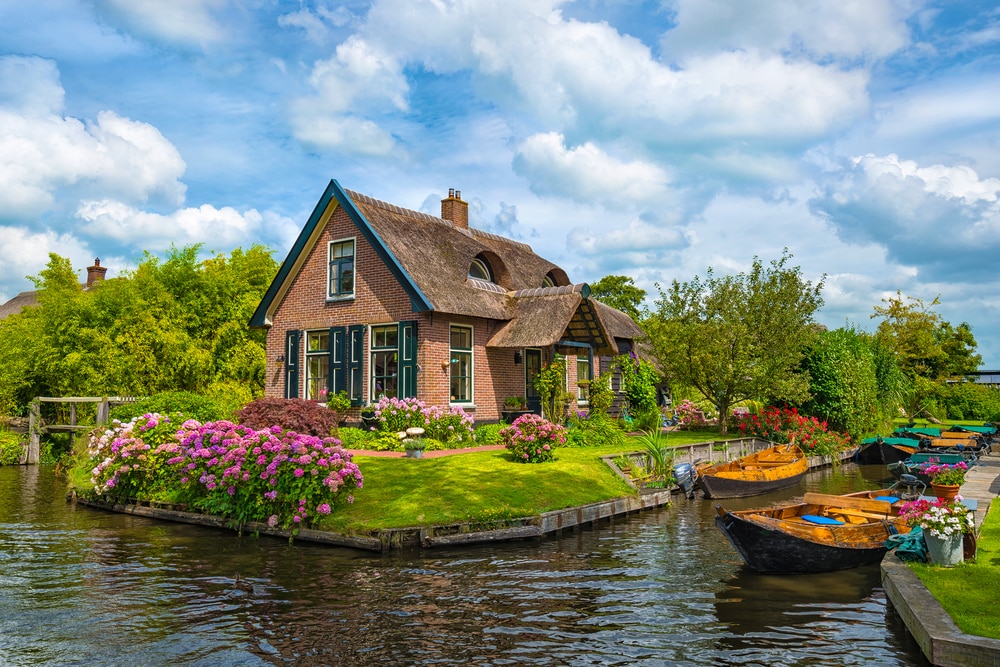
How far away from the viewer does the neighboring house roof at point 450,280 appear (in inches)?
814

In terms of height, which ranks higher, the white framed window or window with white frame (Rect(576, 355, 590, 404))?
the white framed window

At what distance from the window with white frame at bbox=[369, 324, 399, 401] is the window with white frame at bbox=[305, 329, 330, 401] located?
2.02 meters

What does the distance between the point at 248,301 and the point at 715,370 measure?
1915 cm

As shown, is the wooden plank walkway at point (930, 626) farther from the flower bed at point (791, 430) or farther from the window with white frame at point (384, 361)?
the flower bed at point (791, 430)

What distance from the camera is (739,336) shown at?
2442 cm

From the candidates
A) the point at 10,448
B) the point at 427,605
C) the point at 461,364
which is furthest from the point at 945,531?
the point at 10,448

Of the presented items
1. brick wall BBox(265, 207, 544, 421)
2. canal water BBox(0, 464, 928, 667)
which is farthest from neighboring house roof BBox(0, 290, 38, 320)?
canal water BBox(0, 464, 928, 667)

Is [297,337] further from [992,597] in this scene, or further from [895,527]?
[992,597]

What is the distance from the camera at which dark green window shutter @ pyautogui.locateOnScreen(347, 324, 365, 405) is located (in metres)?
21.3

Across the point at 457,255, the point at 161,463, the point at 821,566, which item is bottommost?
the point at 821,566

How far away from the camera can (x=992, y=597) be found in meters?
7.40

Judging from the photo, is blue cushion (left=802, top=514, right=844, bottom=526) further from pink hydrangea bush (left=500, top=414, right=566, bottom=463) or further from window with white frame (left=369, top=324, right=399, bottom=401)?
window with white frame (left=369, top=324, right=399, bottom=401)

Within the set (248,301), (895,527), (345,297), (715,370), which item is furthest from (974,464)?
(248,301)

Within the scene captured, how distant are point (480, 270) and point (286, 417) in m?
10.2
